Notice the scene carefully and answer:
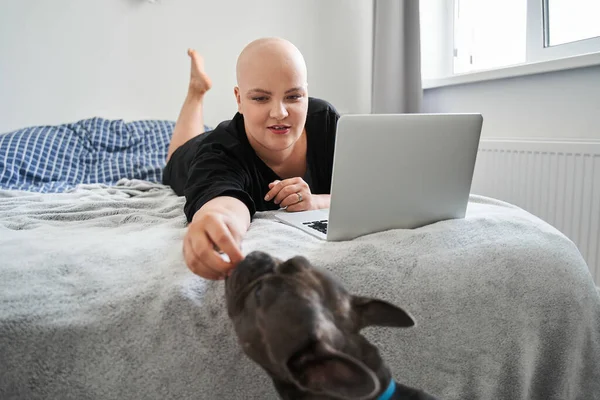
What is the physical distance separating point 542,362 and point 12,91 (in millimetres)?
2527

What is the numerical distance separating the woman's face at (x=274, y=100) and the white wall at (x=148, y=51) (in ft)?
5.03

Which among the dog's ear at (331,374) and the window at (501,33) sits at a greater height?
the window at (501,33)

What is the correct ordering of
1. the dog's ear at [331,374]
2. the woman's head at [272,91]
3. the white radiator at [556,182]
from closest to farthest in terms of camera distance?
the dog's ear at [331,374] < the woman's head at [272,91] < the white radiator at [556,182]

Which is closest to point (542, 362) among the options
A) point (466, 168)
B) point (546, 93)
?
point (466, 168)

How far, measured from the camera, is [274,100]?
1172 mm

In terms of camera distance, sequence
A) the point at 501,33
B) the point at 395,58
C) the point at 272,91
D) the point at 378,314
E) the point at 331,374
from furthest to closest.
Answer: the point at 395,58 < the point at 501,33 < the point at 272,91 < the point at 378,314 < the point at 331,374

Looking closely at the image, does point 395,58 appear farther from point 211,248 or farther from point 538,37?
point 211,248

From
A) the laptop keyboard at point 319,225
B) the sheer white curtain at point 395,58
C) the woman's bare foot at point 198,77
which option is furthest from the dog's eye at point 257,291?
the sheer white curtain at point 395,58

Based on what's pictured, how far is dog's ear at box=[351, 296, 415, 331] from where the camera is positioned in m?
0.53

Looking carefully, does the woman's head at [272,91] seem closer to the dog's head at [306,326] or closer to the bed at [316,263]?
the bed at [316,263]

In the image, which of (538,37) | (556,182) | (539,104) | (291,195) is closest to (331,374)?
(291,195)

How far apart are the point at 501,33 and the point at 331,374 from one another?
248 centimetres

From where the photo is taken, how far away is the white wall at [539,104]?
169cm

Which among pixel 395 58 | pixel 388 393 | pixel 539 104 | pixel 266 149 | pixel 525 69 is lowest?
pixel 388 393
